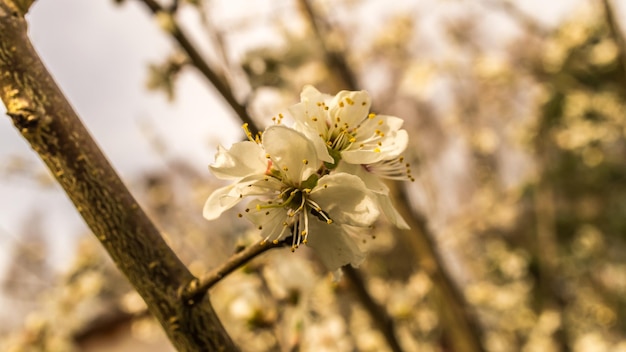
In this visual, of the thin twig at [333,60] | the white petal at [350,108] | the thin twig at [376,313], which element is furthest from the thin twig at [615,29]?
the white petal at [350,108]

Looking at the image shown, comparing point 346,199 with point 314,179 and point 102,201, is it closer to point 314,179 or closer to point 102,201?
point 314,179

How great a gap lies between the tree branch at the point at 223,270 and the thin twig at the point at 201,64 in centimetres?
44

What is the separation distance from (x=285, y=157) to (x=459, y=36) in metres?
3.39

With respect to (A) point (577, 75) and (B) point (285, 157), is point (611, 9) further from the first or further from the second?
(A) point (577, 75)

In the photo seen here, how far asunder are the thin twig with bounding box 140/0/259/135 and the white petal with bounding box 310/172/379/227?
445 mm

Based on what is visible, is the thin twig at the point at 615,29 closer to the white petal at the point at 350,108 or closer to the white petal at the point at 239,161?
the white petal at the point at 350,108

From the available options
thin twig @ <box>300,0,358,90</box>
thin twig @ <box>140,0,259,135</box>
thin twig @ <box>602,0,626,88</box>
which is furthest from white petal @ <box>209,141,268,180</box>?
thin twig @ <box>300,0,358,90</box>

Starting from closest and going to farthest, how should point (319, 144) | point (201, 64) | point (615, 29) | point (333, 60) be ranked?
point (319, 144) < point (201, 64) < point (615, 29) < point (333, 60)

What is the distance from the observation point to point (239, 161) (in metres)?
0.51

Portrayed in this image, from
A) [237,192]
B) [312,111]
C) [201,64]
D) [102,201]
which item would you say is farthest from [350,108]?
[201,64]

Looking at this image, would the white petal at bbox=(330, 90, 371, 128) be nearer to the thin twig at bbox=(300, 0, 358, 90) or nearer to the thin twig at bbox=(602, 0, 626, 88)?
the thin twig at bbox=(602, 0, 626, 88)

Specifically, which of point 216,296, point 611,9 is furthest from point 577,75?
point 216,296

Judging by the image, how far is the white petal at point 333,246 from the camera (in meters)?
0.52

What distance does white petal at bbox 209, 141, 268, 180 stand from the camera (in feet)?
1.63
